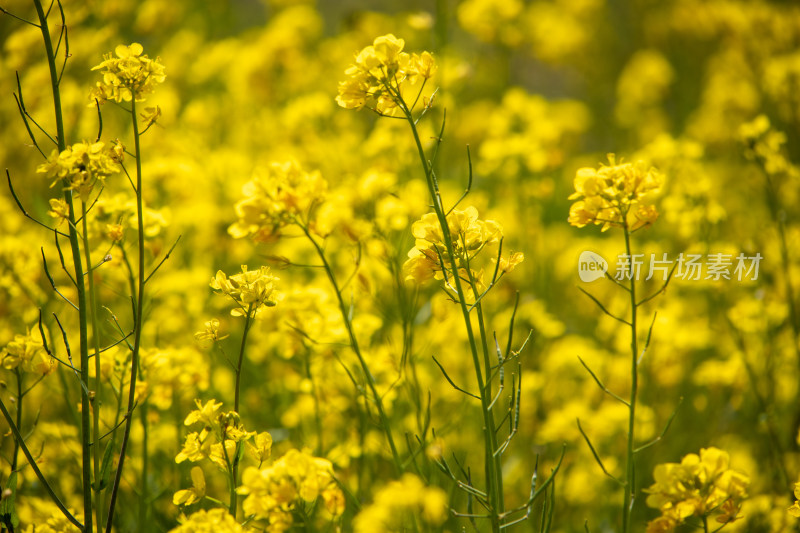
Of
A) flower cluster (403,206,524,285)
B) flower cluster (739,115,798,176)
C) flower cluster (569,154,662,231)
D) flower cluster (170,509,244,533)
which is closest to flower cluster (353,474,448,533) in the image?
flower cluster (170,509,244,533)

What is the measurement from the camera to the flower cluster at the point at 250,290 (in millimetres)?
1259

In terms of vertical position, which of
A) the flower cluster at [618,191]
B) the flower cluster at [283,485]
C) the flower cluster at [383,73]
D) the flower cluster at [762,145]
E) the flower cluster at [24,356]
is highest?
the flower cluster at [762,145]

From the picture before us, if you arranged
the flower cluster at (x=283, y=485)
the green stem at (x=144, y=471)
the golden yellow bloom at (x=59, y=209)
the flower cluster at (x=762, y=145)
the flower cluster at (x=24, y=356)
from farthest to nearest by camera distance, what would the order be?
the flower cluster at (x=762, y=145), the green stem at (x=144, y=471), the flower cluster at (x=24, y=356), the golden yellow bloom at (x=59, y=209), the flower cluster at (x=283, y=485)

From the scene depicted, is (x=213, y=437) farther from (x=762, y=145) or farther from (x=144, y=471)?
(x=762, y=145)

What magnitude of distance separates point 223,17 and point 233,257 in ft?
14.4

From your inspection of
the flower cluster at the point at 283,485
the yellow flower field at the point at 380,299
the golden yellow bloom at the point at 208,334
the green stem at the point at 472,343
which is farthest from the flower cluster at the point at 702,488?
the golden yellow bloom at the point at 208,334

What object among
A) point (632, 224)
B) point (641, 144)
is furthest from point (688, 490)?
point (641, 144)

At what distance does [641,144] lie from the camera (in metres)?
5.11

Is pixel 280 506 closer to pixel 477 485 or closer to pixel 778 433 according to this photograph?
pixel 477 485

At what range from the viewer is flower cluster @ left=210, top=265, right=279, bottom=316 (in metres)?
1.26

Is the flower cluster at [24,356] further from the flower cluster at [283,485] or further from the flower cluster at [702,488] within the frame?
the flower cluster at [702,488]

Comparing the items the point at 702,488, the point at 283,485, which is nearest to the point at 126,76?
the point at 283,485

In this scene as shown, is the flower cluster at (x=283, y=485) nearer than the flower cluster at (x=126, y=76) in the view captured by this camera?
Yes

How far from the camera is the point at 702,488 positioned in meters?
1.27
